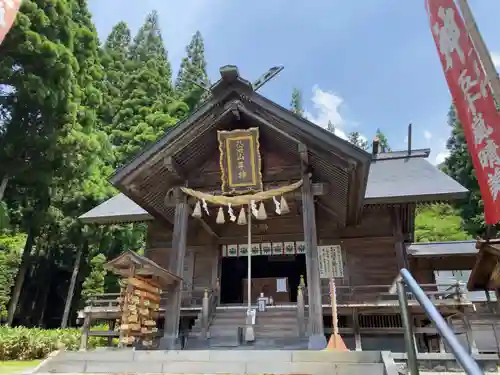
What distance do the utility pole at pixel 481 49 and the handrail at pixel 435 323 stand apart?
2811 millimetres

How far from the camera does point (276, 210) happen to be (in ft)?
35.1

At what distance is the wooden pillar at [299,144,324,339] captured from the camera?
8781 millimetres

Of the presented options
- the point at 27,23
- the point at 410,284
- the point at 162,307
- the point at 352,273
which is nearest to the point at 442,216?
the point at 352,273

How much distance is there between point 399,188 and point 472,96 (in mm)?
8499

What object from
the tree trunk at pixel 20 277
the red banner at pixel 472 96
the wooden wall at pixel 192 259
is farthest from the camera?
the tree trunk at pixel 20 277

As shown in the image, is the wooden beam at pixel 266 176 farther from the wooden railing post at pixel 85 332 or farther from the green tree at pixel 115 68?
the green tree at pixel 115 68

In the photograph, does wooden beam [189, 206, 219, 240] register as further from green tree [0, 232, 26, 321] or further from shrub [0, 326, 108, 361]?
green tree [0, 232, 26, 321]

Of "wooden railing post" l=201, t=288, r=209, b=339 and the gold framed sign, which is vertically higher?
the gold framed sign

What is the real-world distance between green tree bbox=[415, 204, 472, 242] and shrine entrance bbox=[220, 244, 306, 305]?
60.5ft

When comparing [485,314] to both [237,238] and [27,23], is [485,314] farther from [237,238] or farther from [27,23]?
[27,23]

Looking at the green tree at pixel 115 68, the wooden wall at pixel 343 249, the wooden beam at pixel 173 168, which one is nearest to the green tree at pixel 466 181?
the wooden wall at pixel 343 249

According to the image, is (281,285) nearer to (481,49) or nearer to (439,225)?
(481,49)

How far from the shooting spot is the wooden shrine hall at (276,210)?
402 inches

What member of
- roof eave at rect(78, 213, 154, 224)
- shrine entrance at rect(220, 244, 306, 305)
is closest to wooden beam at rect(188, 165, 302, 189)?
roof eave at rect(78, 213, 154, 224)
